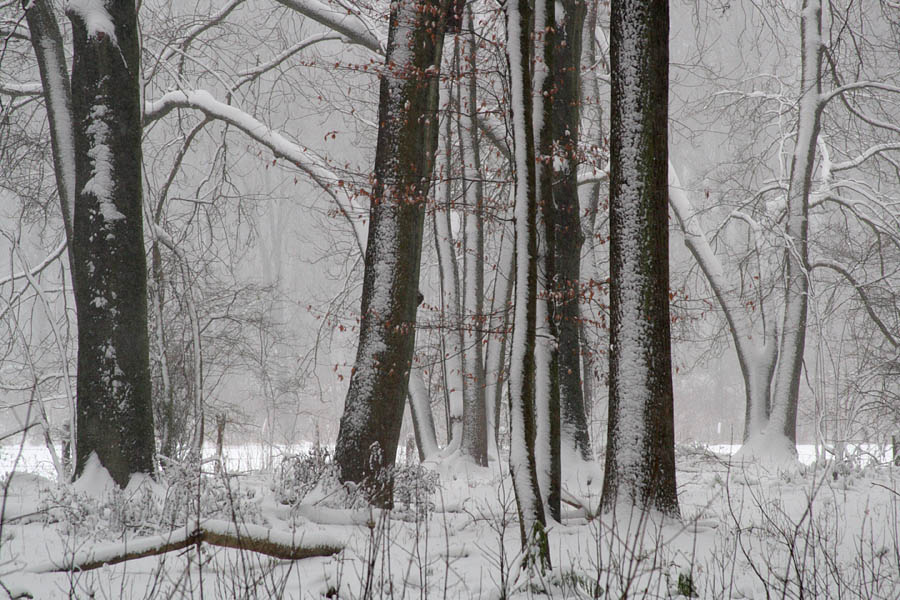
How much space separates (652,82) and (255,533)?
14.2ft

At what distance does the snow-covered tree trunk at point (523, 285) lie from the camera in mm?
3814

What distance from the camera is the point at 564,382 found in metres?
8.19

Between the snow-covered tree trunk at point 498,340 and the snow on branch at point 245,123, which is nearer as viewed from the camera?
the snow-covered tree trunk at point 498,340

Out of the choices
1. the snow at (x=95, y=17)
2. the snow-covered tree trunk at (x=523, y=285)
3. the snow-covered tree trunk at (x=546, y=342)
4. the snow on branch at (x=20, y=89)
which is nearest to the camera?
the snow-covered tree trunk at (x=523, y=285)

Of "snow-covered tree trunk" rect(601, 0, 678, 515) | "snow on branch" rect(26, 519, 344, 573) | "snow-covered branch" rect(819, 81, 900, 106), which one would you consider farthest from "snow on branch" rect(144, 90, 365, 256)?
"snow-covered branch" rect(819, 81, 900, 106)

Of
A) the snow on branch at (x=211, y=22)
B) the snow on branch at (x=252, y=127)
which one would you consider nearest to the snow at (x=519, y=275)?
the snow on branch at (x=252, y=127)

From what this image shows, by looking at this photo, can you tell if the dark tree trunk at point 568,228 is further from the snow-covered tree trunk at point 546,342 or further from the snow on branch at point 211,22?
the snow on branch at point 211,22

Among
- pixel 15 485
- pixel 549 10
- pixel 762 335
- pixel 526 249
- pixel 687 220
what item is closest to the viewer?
pixel 526 249

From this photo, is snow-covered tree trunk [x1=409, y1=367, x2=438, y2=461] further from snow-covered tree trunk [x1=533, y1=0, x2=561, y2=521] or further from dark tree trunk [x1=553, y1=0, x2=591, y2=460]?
snow-covered tree trunk [x1=533, y1=0, x2=561, y2=521]

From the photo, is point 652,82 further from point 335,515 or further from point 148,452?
point 148,452

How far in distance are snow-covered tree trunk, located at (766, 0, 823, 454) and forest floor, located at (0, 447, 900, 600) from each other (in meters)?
3.88

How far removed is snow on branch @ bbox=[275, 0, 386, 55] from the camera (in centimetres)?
981

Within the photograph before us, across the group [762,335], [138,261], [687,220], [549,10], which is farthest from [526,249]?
[762,335]

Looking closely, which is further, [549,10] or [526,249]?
[549,10]
